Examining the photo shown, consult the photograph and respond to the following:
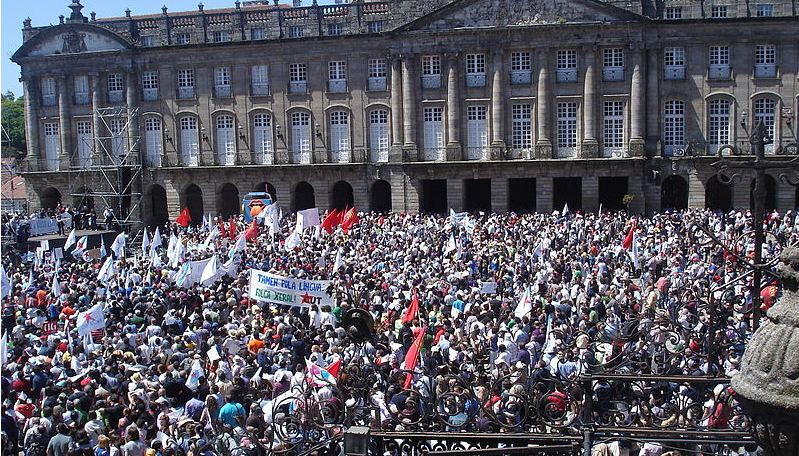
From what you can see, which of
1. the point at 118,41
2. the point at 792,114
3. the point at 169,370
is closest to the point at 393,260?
the point at 169,370

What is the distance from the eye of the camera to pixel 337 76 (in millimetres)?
50938

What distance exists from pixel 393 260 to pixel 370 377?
2058 centimetres

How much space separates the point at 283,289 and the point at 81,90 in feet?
132

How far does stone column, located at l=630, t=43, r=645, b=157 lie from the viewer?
4684 cm

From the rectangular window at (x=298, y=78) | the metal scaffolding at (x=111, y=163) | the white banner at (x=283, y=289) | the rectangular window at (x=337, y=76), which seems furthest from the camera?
the metal scaffolding at (x=111, y=163)

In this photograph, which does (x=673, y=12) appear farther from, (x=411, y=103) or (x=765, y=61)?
(x=411, y=103)

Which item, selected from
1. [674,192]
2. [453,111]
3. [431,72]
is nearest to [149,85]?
[431,72]

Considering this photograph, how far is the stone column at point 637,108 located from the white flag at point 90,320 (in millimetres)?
34397

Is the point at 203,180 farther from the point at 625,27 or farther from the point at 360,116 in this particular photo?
the point at 625,27

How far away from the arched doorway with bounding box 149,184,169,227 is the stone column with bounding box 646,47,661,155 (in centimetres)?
2964

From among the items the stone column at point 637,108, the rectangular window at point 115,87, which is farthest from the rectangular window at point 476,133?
the rectangular window at point 115,87

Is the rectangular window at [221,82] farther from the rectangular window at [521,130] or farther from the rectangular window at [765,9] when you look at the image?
the rectangular window at [765,9]

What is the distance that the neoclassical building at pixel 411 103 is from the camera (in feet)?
153

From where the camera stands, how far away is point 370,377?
8.64 metres
